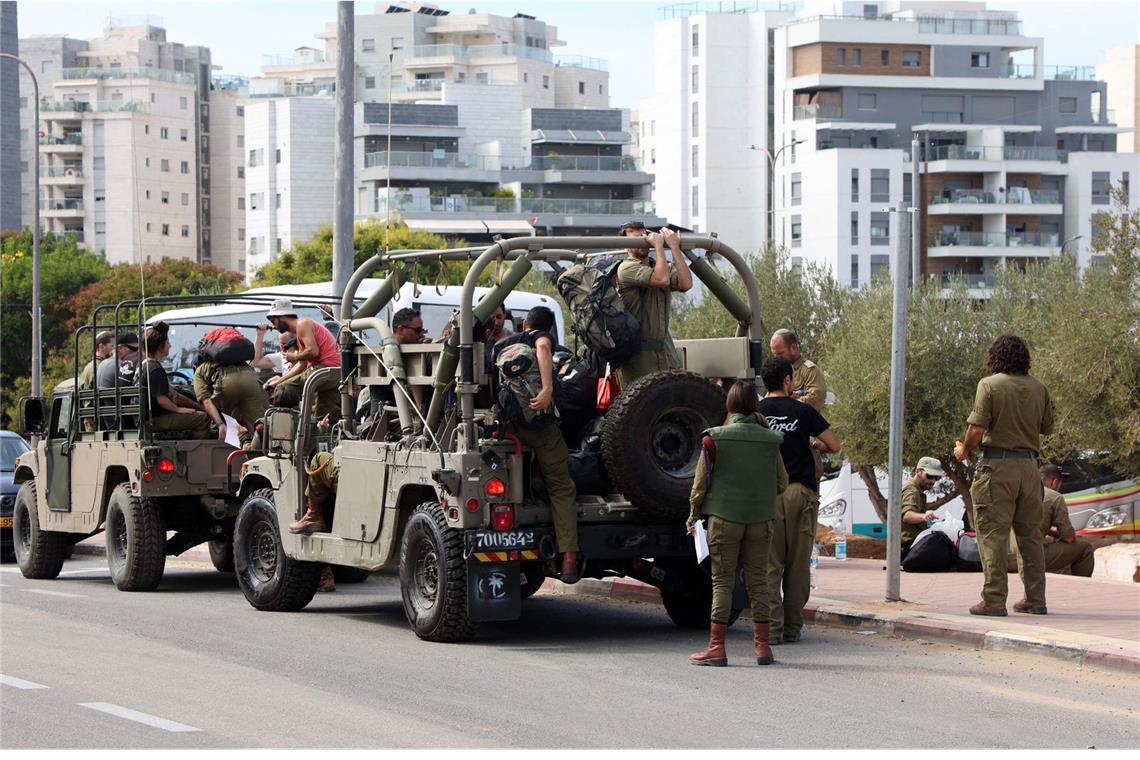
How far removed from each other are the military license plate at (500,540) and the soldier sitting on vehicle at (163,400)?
507 centimetres

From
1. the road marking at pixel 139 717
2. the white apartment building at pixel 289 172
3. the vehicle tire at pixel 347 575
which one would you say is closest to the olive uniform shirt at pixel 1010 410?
the road marking at pixel 139 717

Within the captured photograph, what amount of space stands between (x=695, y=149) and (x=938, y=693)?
376ft

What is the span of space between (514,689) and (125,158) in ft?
446

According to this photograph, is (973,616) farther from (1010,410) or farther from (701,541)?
(701,541)

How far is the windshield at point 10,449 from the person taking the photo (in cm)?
2188

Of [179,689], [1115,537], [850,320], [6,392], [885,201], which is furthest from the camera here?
[885,201]

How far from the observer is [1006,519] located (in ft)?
41.4

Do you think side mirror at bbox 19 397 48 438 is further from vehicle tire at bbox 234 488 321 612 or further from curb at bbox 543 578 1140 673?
curb at bbox 543 578 1140 673

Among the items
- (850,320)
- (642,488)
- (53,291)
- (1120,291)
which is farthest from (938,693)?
(53,291)

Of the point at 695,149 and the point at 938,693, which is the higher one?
the point at 695,149

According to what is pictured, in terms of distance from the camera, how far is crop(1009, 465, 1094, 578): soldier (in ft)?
50.2

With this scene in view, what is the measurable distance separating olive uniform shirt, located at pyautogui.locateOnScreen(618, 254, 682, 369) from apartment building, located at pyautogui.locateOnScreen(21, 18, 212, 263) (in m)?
131

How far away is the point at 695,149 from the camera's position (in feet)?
403

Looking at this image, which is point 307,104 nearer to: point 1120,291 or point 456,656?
point 1120,291
